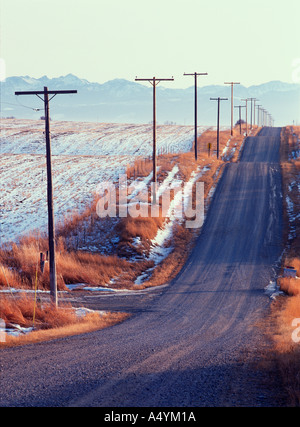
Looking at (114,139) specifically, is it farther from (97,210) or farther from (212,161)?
(97,210)

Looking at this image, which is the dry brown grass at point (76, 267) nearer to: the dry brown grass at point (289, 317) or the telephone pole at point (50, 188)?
the telephone pole at point (50, 188)

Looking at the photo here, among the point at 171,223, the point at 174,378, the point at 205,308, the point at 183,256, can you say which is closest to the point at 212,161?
the point at 171,223

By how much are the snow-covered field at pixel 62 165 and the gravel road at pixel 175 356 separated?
1284cm

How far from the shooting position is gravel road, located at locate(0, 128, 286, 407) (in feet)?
25.7

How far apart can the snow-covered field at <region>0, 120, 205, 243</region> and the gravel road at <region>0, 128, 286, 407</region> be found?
1284 cm

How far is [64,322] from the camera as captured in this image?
14.6 metres

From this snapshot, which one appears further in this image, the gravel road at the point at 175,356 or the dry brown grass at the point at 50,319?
the dry brown grass at the point at 50,319

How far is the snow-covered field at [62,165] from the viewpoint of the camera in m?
33.6

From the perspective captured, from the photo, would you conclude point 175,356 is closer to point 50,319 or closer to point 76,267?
point 50,319

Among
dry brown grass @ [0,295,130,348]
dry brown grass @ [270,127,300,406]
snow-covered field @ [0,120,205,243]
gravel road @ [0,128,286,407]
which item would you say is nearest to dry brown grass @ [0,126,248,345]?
dry brown grass @ [0,295,130,348]

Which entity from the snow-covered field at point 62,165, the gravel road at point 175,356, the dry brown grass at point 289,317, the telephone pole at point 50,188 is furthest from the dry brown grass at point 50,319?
the snow-covered field at point 62,165

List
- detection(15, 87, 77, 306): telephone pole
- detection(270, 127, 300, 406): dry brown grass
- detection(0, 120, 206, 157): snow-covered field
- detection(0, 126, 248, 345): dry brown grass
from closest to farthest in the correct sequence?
detection(270, 127, 300, 406): dry brown grass
detection(0, 126, 248, 345): dry brown grass
detection(15, 87, 77, 306): telephone pole
detection(0, 120, 206, 157): snow-covered field

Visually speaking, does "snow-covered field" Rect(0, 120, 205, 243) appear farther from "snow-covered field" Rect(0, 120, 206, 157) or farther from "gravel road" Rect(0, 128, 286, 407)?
"gravel road" Rect(0, 128, 286, 407)
